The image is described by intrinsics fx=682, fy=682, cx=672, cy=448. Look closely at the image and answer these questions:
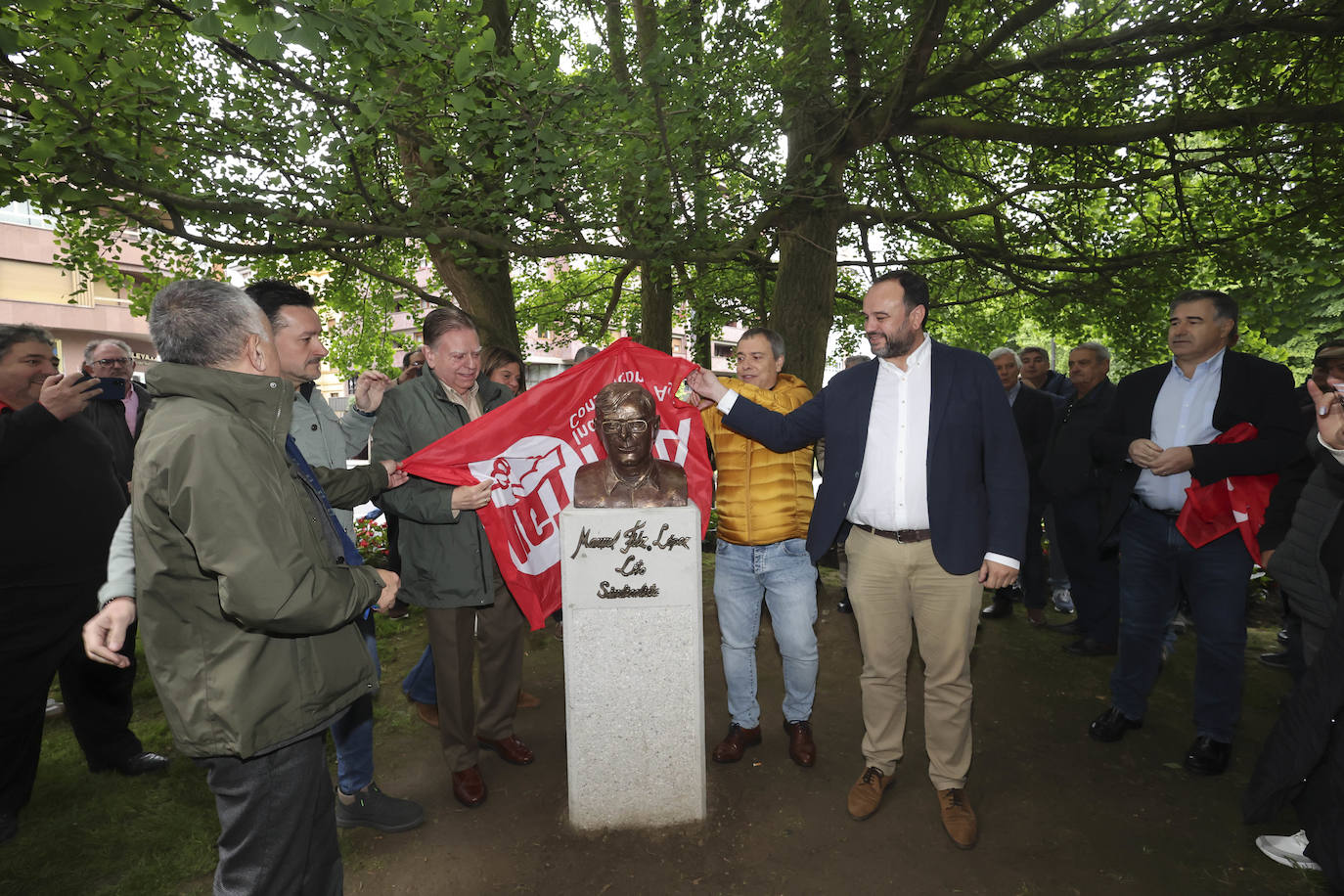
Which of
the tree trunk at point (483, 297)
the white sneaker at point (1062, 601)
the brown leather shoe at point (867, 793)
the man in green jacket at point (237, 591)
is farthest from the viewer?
the tree trunk at point (483, 297)

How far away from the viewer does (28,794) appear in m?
3.56

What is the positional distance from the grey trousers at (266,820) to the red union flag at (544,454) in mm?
1685

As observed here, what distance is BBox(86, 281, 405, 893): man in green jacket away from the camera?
72.2 inches

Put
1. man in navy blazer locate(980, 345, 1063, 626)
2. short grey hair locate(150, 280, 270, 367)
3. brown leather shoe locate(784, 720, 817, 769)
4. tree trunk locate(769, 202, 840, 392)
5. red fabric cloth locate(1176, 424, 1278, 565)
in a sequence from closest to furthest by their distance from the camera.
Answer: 1. short grey hair locate(150, 280, 270, 367)
2. red fabric cloth locate(1176, 424, 1278, 565)
3. brown leather shoe locate(784, 720, 817, 769)
4. man in navy blazer locate(980, 345, 1063, 626)
5. tree trunk locate(769, 202, 840, 392)

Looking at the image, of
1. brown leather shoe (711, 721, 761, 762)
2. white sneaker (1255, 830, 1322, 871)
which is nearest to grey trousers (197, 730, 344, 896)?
brown leather shoe (711, 721, 761, 762)

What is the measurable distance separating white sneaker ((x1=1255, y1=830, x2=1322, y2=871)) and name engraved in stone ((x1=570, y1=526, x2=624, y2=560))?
3309 mm

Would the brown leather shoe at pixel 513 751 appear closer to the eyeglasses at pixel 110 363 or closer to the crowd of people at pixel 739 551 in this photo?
the crowd of people at pixel 739 551

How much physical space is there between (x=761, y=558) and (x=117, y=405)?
4.58m

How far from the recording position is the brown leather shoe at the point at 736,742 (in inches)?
156

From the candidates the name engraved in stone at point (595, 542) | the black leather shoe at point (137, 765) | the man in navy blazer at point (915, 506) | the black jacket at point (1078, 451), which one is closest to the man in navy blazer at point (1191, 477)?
the man in navy blazer at point (915, 506)

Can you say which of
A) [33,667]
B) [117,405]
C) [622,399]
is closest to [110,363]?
→ [117,405]

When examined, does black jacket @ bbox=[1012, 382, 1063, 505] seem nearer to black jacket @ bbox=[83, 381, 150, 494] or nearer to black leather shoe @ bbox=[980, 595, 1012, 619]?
black leather shoe @ bbox=[980, 595, 1012, 619]

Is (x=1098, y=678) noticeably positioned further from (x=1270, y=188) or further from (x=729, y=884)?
(x=1270, y=188)

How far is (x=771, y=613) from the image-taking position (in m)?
3.89
